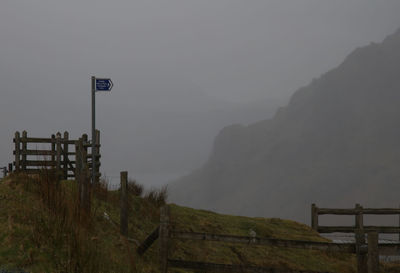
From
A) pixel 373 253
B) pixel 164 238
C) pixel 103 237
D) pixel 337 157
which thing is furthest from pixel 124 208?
pixel 337 157

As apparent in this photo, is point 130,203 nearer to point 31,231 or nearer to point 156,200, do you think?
point 156,200

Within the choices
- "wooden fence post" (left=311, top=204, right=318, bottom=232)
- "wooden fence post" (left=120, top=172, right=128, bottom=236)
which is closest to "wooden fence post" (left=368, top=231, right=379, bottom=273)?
"wooden fence post" (left=120, top=172, right=128, bottom=236)

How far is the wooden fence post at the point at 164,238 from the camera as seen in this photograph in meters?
7.23

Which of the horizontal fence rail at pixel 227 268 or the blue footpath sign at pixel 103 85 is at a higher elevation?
the blue footpath sign at pixel 103 85

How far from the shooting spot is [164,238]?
→ 7.30m

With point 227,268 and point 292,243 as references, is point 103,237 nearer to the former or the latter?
point 227,268

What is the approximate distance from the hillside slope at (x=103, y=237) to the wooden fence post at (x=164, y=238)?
385mm

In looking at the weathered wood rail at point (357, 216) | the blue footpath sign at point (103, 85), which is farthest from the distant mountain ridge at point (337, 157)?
the blue footpath sign at point (103, 85)

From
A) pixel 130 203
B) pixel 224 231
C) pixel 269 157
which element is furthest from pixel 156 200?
pixel 269 157

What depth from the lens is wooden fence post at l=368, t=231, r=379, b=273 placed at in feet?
19.2

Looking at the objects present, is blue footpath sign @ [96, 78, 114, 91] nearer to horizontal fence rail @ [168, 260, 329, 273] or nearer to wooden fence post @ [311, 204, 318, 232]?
horizontal fence rail @ [168, 260, 329, 273]

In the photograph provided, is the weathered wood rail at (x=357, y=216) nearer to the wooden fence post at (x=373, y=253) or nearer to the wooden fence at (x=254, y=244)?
the wooden fence at (x=254, y=244)

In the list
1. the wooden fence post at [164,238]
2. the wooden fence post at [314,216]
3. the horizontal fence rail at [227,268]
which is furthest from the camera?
the wooden fence post at [314,216]

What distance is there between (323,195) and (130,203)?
496ft
